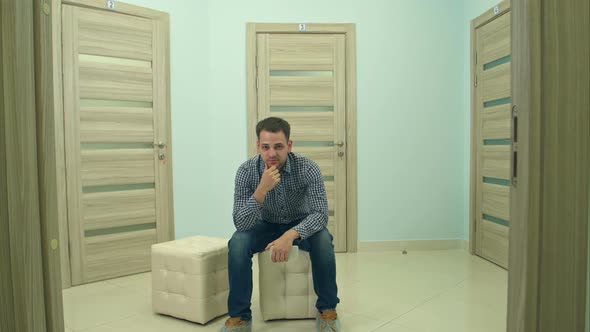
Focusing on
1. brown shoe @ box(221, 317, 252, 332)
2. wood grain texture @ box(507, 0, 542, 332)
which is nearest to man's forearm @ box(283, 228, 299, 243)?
brown shoe @ box(221, 317, 252, 332)

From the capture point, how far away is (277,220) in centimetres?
263

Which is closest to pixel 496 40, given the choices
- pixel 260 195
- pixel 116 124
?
pixel 260 195

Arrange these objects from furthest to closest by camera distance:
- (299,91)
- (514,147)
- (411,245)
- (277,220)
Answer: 1. (411,245)
2. (299,91)
3. (277,220)
4. (514,147)

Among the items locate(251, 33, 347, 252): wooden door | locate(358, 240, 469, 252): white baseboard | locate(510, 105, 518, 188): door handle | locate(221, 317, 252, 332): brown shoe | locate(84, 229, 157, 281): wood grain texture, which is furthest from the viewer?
locate(358, 240, 469, 252): white baseboard

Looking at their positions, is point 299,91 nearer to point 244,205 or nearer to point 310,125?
point 310,125

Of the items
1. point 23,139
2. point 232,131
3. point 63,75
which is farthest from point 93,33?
point 23,139

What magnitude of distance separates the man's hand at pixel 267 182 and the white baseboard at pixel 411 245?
2.23 m

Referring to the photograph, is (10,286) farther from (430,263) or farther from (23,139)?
(430,263)

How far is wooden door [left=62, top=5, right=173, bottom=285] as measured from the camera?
3.36m

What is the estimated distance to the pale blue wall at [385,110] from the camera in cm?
422

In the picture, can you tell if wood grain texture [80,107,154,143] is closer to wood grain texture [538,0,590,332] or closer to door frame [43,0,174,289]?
door frame [43,0,174,289]

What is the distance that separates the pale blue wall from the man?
1.73 metres

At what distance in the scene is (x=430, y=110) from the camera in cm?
437

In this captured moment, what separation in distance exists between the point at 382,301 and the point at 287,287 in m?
0.74
